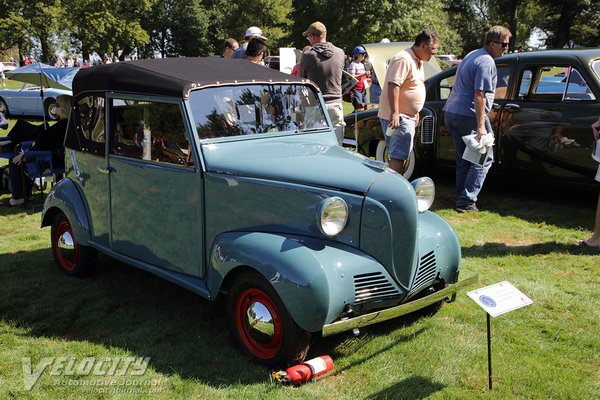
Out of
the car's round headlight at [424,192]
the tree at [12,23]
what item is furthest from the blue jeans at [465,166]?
the tree at [12,23]

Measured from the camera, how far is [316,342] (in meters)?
3.70

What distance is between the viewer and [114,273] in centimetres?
514

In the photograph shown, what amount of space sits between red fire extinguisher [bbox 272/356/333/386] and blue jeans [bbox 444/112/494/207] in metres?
3.92

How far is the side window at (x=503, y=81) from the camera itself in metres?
6.94

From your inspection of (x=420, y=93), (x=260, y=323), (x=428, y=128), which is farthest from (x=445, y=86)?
(x=260, y=323)

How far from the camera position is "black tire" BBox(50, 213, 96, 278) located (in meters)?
4.95

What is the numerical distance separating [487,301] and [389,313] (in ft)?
1.76

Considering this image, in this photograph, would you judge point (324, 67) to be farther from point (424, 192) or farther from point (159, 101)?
point (424, 192)

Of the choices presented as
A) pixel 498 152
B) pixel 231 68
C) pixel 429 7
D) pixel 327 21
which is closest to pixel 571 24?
pixel 429 7

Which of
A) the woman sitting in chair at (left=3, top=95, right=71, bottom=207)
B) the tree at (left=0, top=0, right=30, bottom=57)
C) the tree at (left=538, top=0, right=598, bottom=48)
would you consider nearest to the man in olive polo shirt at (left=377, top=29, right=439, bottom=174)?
the woman sitting in chair at (left=3, top=95, right=71, bottom=207)

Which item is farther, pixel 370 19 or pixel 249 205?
pixel 370 19

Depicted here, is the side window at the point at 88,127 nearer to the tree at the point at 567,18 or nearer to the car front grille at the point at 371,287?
the car front grille at the point at 371,287

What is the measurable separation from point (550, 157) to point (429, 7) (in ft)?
129

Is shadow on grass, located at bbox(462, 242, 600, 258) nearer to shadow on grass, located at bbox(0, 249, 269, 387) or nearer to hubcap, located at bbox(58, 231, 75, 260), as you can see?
shadow on grass, located at bbox(0, 249, 269, 387)
